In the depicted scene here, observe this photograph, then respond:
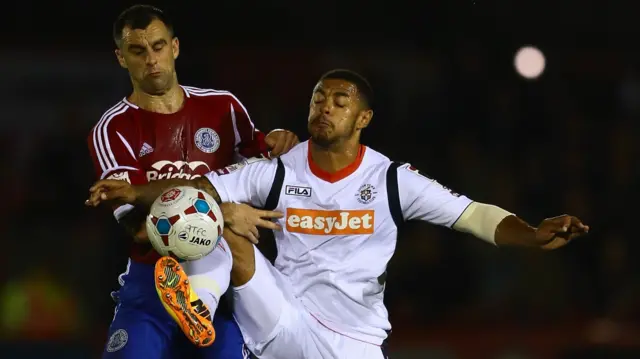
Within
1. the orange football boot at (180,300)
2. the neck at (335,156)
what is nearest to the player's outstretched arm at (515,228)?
the neck at (335,156)

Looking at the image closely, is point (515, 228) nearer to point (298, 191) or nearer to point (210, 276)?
point (298, 191)

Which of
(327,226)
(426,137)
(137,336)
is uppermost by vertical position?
(426,137)

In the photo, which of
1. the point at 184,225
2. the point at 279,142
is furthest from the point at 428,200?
the point at 184,225

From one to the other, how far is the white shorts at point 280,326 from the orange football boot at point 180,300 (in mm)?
373

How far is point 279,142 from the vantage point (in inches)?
194

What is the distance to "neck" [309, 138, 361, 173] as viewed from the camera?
4.84 meters

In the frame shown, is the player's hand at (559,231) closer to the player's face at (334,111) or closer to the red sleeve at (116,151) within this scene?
the player's face at (334,111)

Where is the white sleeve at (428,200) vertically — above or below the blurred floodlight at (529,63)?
below

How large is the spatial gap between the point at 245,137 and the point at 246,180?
0.42 meters

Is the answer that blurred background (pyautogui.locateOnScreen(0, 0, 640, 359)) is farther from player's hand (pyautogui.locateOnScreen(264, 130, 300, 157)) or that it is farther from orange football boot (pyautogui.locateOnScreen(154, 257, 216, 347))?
orange football boot (pyautogui.locateOnScreen(154, 257, 216, 347))

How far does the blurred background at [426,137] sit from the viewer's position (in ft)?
24.5

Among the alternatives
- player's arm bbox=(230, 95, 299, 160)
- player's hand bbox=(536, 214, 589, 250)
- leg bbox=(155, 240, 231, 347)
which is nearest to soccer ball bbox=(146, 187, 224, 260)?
leg bbox=(155, 240, 231, 347)

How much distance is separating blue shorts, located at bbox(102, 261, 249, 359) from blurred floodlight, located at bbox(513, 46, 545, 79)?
4.93 metres

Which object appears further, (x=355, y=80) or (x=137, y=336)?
(x=355, y=80)
